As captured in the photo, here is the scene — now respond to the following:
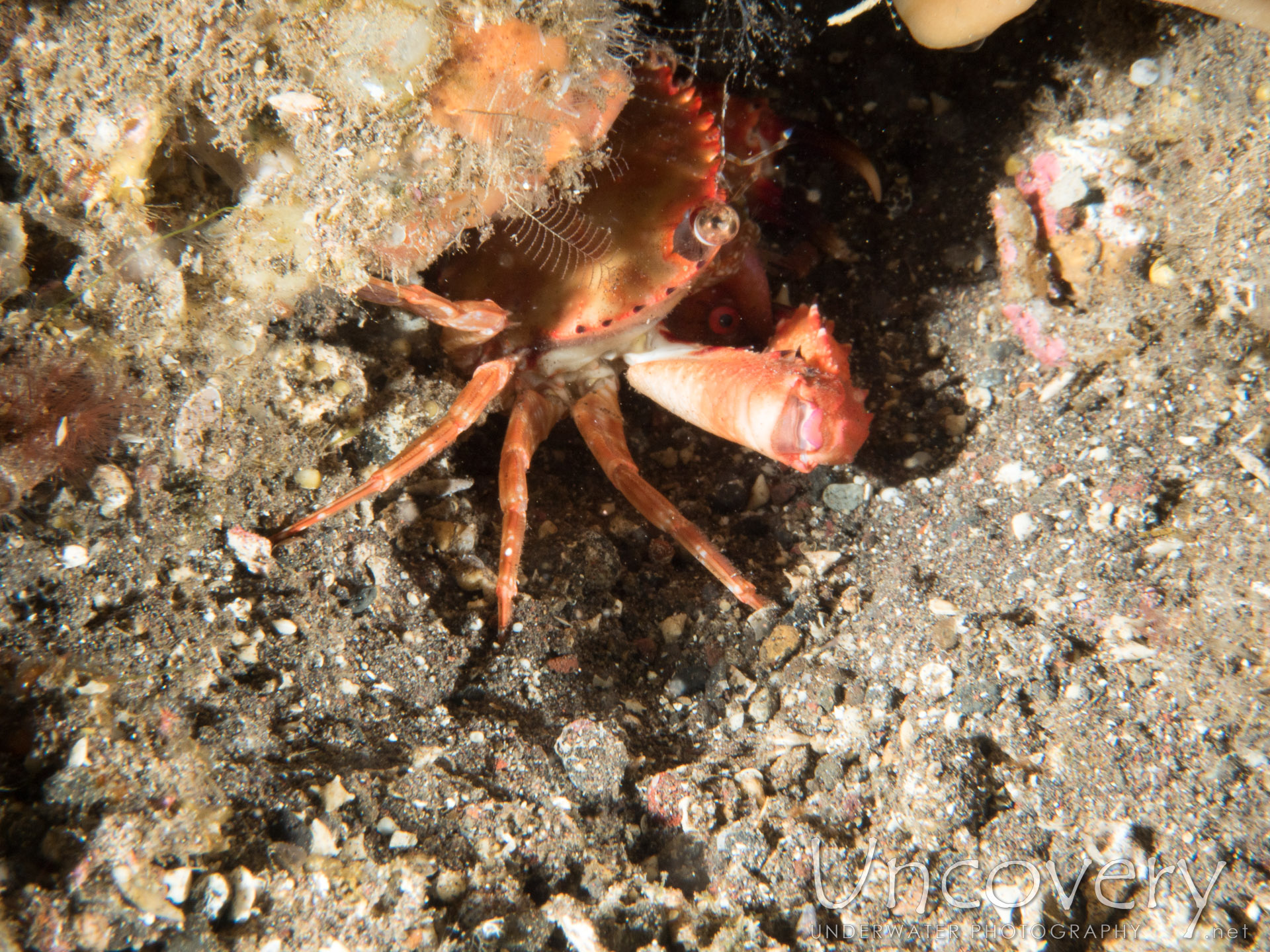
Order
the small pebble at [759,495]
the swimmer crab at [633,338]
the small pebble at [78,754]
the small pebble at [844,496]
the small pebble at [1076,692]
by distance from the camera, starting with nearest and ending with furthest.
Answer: the small pebble at [78,754]
the small pebble at [1076,692]
the swimmer crab at [633,338]
the small pebble at [844,496]
the small pebble at [759,495]

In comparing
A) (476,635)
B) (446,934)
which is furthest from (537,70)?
(446,934)

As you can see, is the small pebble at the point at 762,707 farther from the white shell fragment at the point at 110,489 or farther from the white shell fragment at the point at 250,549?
the white shell fragment at the point at 110,489

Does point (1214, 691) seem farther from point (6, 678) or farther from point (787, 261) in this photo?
point (6, 678)

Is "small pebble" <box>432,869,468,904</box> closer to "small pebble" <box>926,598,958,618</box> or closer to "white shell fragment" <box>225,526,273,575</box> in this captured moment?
"white shell fragment" <box>225,526,273,575</box>

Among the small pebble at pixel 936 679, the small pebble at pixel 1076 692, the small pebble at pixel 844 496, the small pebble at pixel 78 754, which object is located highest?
the small pebble at pixel 1076 692

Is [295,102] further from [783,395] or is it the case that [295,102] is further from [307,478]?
[783,395]

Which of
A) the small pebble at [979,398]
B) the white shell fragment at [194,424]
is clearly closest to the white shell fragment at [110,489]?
the white shell fragment at [194,424]

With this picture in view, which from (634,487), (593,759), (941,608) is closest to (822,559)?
(941,608)

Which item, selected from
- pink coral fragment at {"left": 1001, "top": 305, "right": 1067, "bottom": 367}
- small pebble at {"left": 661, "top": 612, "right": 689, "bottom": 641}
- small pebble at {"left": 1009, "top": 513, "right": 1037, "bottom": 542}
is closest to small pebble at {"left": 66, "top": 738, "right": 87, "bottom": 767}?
small pebble at {"left": 661, "top": 612, "right": 689, "bottom": 641}

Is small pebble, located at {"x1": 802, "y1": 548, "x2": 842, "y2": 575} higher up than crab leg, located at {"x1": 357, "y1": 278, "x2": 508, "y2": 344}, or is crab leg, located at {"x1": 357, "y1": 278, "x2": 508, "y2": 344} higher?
crab leg, located at {"x1": 357, "y1": 278, "x2": 508, "y2": 344}
